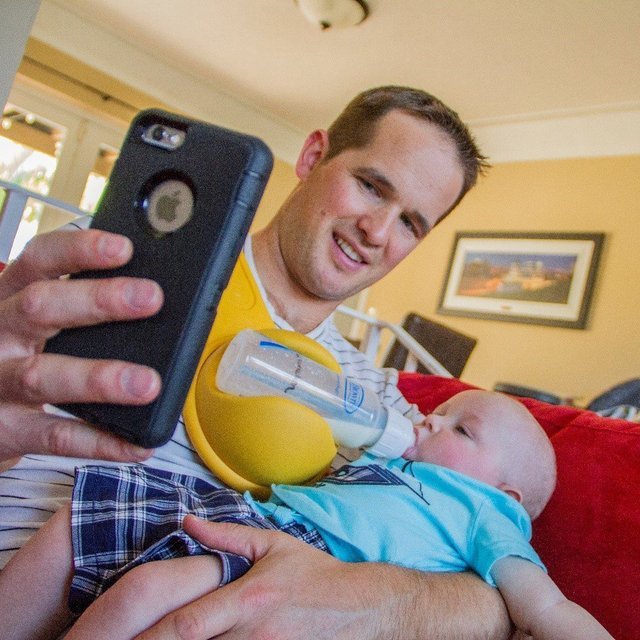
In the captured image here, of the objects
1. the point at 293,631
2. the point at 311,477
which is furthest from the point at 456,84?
the point at 293,631

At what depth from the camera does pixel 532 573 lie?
29.6 inches

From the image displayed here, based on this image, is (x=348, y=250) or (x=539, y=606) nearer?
(x=539, y=606)

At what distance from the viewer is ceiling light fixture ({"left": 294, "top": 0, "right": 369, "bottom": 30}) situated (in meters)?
3.26

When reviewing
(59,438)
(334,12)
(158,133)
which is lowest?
(59,438)

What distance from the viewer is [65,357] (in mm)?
473

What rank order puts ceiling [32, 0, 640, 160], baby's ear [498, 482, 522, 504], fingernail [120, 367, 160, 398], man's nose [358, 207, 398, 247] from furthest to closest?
ceiling [32, 0, 640, 160] → man's nose [358, 207, 398, 247] → baby's ear [498, 482, 522, 504] → fingernail [120, 367, 160, 398]

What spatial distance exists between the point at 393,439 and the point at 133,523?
0.37 metres

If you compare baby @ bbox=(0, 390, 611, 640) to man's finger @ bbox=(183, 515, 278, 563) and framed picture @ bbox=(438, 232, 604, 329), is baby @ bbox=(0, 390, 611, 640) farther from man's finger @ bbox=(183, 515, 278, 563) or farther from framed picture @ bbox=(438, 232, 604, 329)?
framed picture @ bbox=(438, 232, 604, 329)

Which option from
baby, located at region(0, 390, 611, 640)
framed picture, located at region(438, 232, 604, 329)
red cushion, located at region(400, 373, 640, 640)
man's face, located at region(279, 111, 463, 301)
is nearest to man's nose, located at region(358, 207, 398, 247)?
man's face, located at region(279, 111, 463, 301)

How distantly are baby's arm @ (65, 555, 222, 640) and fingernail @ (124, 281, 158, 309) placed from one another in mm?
281

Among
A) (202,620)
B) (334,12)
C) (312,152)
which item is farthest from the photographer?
(334,12)

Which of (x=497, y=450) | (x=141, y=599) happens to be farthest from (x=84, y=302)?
(x=497, y=450)

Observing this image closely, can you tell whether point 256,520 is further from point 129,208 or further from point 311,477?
point 129,208

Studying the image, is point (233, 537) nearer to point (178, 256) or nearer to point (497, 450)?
point (178, 256)
